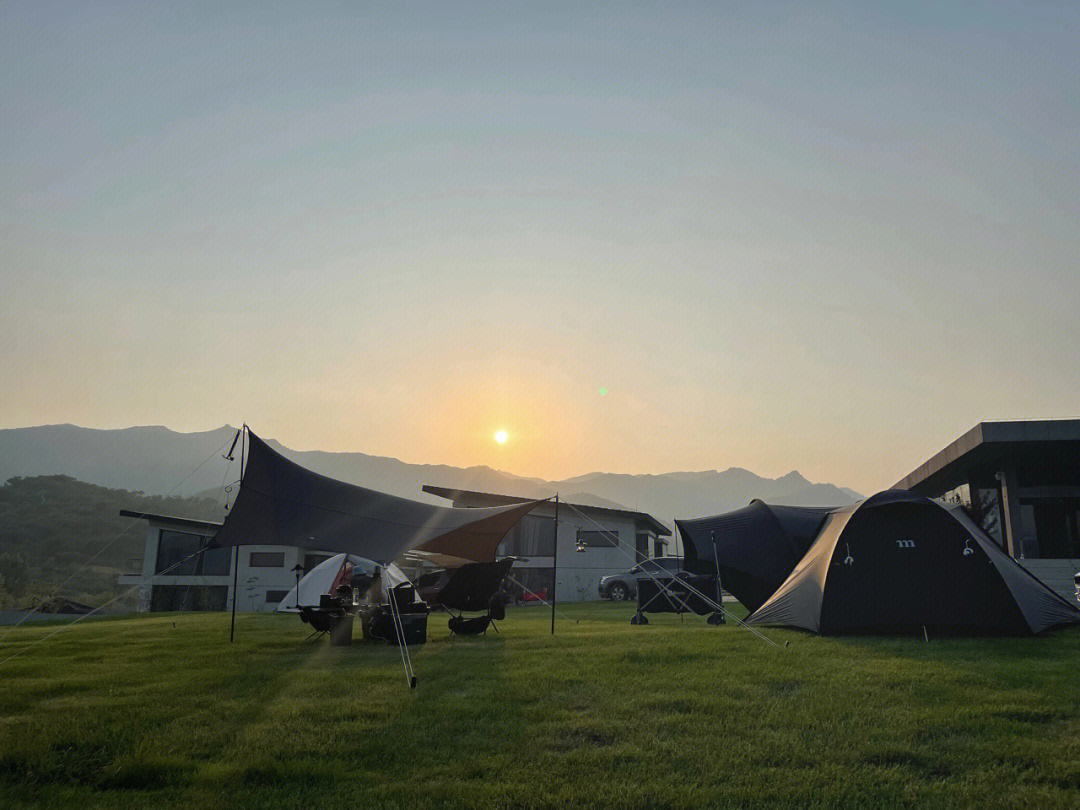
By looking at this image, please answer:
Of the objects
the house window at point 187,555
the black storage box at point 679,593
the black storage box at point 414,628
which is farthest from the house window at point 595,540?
the black storage box at point 414,628

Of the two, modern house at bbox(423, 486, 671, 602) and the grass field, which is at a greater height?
modern house at bbox(423, 486, 671, 602)

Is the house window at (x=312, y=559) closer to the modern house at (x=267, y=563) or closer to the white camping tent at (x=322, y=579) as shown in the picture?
the modern house at (x=267, y=563)

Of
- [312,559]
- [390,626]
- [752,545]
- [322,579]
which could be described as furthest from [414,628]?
[312,559]

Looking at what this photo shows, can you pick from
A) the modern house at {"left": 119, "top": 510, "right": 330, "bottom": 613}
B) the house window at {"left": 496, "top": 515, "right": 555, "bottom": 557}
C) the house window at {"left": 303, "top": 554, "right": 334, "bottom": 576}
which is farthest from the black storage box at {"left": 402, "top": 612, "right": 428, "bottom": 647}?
the modern house at {"left": 119, "top": 510, "right": 330, "bottom": 613}

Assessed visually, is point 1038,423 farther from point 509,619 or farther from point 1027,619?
point 509,619

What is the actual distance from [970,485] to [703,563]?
50.3 ft

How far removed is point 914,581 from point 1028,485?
16.6 meters

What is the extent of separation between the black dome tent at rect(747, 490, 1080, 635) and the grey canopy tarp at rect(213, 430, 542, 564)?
5.01 meters

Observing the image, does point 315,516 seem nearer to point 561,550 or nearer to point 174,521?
point 561,550

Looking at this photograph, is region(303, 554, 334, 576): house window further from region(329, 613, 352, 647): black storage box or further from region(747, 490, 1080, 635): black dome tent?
region(747, 490, 1080, 635): black dome tent

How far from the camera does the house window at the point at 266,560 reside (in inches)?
1339

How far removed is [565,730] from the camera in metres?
6.20

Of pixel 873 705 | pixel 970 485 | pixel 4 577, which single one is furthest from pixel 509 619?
pixel 4 577

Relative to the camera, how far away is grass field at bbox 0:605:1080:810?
4.86m
